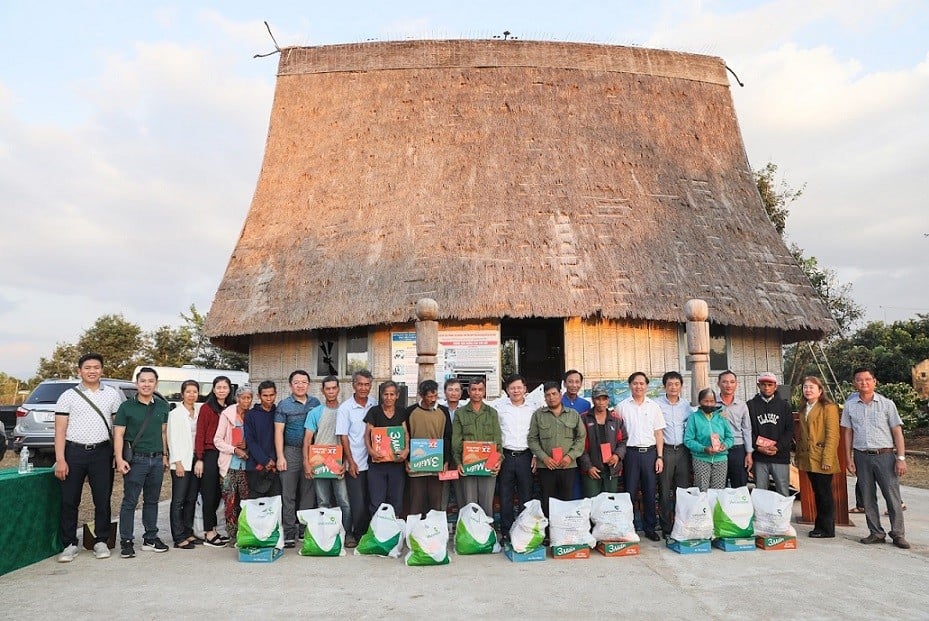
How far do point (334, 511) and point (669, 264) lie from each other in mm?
7038

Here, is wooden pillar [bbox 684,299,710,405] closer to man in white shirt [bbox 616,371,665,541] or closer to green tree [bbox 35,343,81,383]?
man in white shirt [bbox 616,371,665,541]

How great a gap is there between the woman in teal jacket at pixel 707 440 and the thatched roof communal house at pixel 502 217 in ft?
12.7

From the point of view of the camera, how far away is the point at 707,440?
237 inches

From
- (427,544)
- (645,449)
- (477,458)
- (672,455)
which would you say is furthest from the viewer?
(672,455)

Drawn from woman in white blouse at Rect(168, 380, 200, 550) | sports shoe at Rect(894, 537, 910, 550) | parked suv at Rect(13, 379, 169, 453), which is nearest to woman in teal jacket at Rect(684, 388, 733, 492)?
sports shoe at Rect(894, 537, 910, 550)

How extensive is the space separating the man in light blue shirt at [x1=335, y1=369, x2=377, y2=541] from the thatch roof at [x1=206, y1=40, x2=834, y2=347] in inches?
156

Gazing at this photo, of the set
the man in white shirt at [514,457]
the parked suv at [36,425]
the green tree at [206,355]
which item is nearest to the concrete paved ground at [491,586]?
the man in white shirt at [514,457]

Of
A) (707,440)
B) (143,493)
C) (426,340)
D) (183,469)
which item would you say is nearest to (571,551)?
(707,440)

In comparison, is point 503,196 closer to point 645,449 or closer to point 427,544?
point 645,449

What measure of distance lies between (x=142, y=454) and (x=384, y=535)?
216cm

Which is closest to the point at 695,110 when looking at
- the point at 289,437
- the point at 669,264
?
the point at 669,264

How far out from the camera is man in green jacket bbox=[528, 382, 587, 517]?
5781 millimetres

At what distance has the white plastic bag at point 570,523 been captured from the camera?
213 inches

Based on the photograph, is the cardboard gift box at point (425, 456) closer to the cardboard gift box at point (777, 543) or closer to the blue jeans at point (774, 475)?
the cardboard gift box at point (777, 543)
